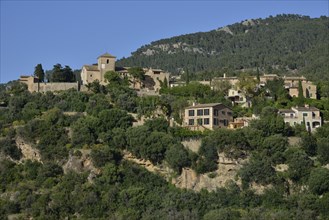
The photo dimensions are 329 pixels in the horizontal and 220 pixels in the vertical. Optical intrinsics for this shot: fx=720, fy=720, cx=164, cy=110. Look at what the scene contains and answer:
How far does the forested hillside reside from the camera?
375ft

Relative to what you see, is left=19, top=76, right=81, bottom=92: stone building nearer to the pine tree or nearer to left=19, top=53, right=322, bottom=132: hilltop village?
left=19, top=53, right=322, bottom=132: hilltop village

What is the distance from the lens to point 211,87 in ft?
239

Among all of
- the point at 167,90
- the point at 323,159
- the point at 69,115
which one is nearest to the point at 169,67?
the point at 167,90

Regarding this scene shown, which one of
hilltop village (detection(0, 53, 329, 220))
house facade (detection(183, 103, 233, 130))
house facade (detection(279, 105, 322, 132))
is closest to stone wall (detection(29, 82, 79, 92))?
hilltop village (detection(0, 53, 329, 220))

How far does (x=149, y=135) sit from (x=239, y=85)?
14572 millimetres

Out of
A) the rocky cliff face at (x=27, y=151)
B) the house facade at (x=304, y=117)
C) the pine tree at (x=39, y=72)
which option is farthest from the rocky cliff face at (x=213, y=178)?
the pine tree at (x=39, y=72)

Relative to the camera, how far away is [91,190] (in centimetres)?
5512

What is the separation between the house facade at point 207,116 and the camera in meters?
62.3

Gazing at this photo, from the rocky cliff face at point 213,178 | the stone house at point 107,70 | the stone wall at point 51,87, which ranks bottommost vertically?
the rocky cliff face at point 213,178

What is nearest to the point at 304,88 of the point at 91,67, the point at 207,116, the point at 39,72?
the point at 207,116

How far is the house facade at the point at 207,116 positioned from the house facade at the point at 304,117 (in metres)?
4.89

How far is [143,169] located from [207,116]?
8251mm

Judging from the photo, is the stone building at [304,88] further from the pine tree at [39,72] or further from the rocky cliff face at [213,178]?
the pine tree at [39,72]

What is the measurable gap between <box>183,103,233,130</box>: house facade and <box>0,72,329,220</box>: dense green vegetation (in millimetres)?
1548
